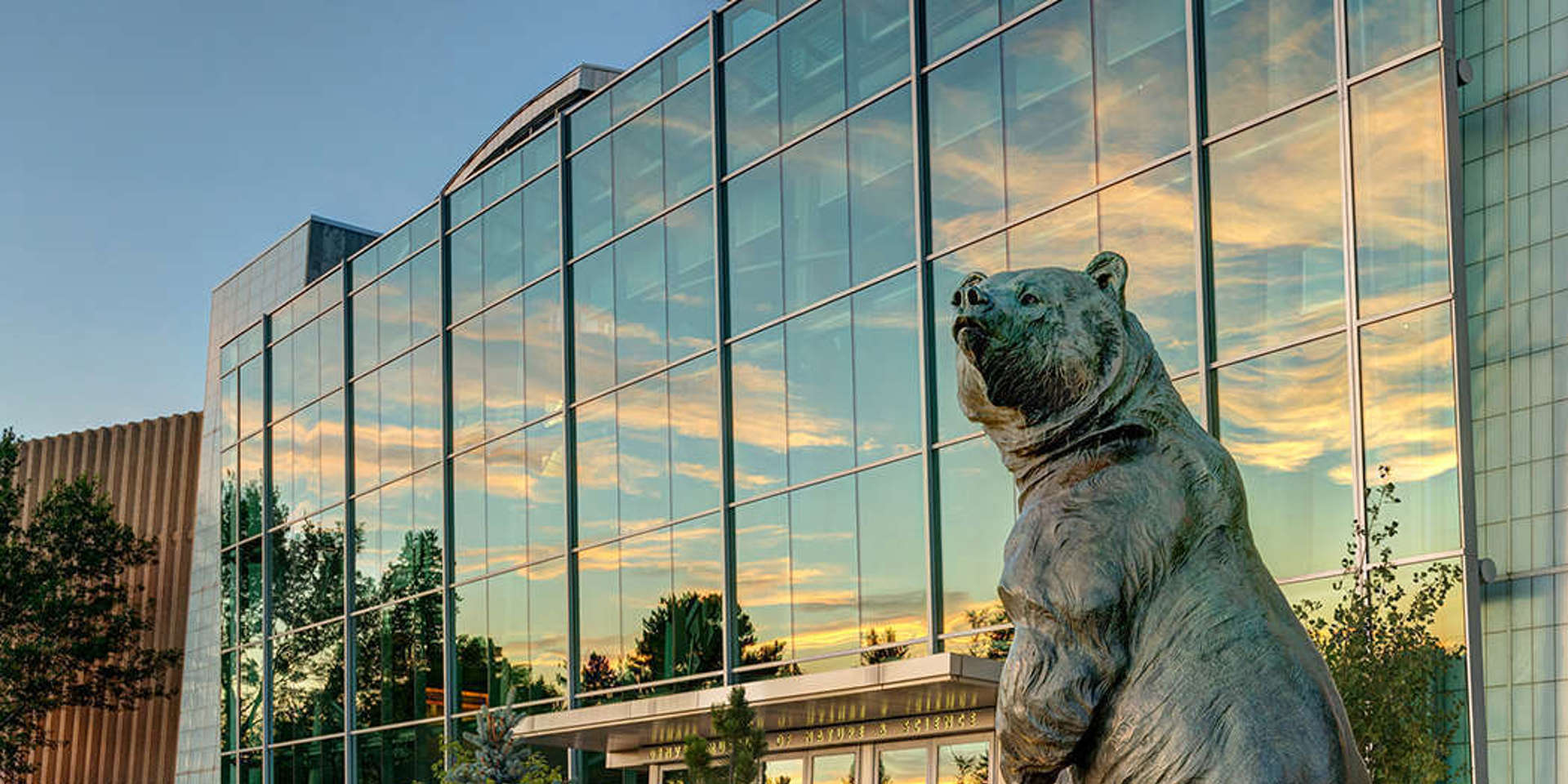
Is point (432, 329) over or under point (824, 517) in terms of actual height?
over

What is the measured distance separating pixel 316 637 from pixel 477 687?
19.6 feet

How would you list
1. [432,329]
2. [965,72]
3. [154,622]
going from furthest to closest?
[154,622] < [432,329] < [965,72]

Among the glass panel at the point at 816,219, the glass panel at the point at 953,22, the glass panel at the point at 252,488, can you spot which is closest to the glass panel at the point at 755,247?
the glass panel at the point at 816,219

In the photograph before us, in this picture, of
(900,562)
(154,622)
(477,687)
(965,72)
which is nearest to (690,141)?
(965,72)

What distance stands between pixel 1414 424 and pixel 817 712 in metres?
9.03

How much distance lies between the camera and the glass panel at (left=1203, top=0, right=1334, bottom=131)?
55.6ft

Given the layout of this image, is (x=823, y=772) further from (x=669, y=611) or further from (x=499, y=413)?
(x=499, y=413)

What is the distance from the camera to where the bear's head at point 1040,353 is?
9.68 ft

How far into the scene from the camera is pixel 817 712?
898 inches

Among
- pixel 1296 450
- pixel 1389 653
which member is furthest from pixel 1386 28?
pixel 1389 653

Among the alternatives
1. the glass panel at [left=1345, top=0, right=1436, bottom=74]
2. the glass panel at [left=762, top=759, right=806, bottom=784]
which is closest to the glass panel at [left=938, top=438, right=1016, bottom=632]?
the glass panel at [left=762, top=759, right=806, bottom=784]

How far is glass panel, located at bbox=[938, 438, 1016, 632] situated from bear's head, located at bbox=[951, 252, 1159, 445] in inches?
660

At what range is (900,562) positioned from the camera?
21250 mm

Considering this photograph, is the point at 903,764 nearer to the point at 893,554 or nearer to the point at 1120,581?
the point at 893,554
